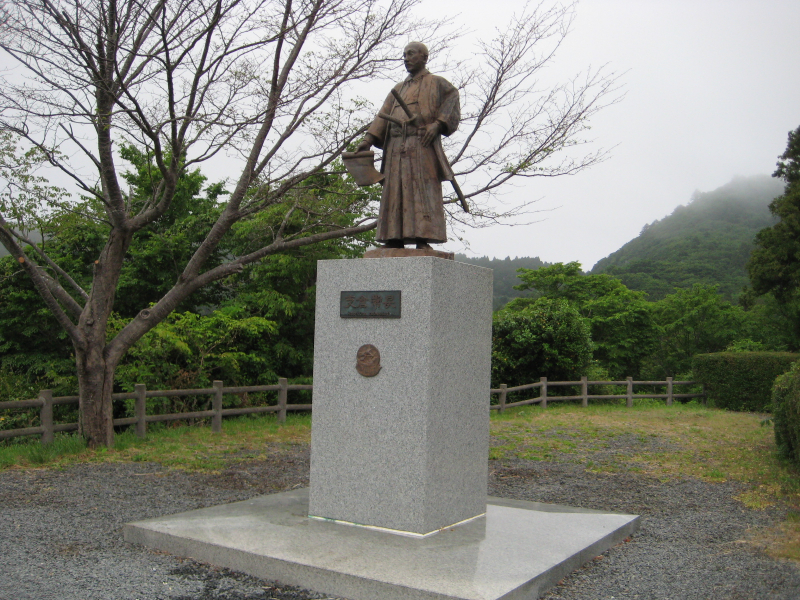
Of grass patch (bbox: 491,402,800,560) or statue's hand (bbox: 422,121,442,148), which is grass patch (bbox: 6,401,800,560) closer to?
grass patch (bbox: 491,402,800,560)

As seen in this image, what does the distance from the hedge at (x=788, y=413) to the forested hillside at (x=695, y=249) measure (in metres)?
30.3

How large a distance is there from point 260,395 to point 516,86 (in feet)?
26.6

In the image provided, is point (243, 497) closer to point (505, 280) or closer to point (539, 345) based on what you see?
point (539, 345)

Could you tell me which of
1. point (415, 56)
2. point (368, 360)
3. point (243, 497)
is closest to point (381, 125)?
point (415, 56)

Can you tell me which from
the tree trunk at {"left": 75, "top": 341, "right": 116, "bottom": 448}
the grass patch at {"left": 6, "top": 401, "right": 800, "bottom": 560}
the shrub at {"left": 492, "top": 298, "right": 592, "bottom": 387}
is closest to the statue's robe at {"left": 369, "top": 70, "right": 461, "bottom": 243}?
the grass patch at {"left": 6, "top": 401, "right": 800, "bottom": 560}

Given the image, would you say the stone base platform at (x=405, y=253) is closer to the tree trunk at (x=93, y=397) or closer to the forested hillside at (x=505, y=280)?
the tree trunk at (x=93, y=397)

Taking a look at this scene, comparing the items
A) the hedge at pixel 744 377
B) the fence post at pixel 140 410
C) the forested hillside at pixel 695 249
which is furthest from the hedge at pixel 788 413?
the forested hillside at pixel 695 249

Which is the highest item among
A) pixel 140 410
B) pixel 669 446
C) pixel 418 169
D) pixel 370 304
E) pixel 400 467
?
pixel 418 169

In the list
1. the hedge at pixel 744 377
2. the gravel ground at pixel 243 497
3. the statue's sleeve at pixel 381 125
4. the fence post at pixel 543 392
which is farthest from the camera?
the hedge at pixel 744 377

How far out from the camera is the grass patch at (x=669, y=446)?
7.35 m

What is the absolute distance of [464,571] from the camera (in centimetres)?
400

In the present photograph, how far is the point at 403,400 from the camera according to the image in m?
4.84

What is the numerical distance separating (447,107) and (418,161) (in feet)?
1.59

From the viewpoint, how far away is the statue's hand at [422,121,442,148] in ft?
17.5
